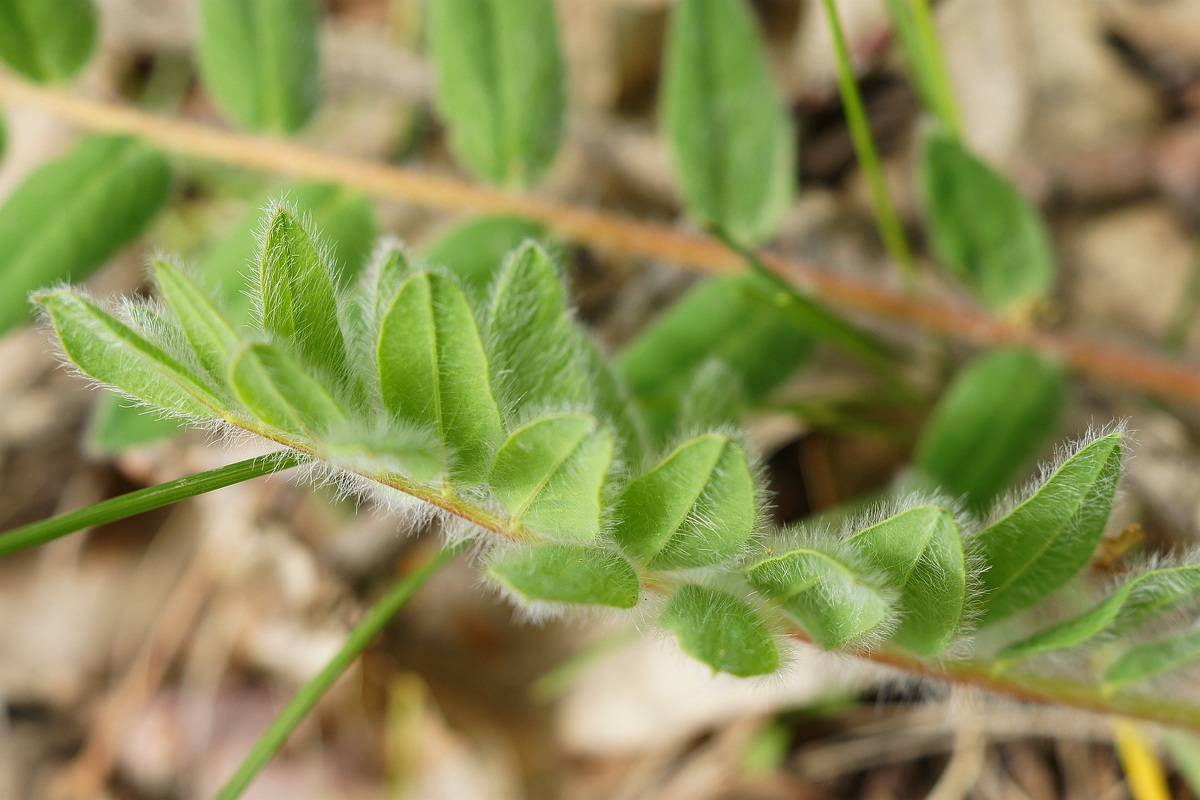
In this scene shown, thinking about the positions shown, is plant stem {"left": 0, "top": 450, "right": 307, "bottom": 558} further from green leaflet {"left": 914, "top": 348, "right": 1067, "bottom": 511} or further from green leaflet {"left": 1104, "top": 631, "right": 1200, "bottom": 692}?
green leaflet {"left": 914, "top": 348, "right": 1067, "bottom": 511}

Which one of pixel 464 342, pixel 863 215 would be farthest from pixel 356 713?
pixel 464 342

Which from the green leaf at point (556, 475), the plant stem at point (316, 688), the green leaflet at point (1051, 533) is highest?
the green leaf at point (556, 475)

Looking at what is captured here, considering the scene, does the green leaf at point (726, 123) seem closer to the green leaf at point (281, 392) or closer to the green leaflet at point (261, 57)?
the green leaflet at point (261, 57)

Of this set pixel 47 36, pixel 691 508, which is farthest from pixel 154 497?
pixel 47 36

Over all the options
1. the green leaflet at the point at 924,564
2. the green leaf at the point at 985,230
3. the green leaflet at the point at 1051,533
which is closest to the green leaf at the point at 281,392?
the green leaflet at the point at 924,564

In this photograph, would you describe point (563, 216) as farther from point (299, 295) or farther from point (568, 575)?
point (568, 575)
